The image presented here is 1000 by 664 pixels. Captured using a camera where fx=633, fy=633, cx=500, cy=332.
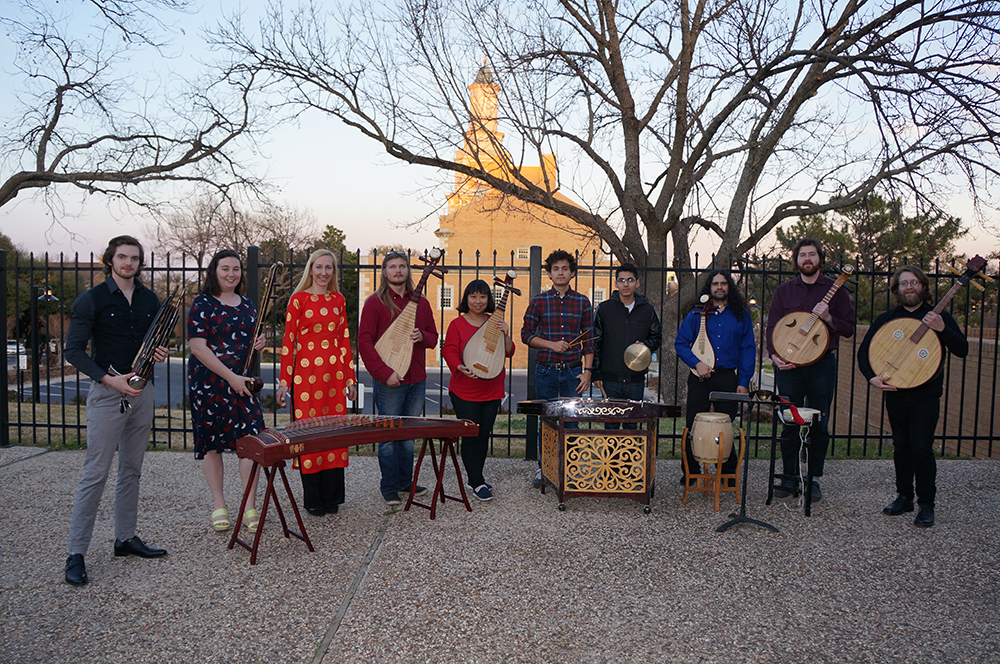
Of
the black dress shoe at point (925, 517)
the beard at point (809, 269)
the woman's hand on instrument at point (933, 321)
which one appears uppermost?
the beard at point (809, 269)

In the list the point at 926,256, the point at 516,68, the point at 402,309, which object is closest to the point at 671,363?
the point at 516,68

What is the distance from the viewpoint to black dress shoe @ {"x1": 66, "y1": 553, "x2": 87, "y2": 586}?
347cm

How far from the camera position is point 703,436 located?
187 inches

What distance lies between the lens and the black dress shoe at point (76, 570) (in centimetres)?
347

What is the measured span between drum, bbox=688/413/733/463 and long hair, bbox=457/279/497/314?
1800 millimetres

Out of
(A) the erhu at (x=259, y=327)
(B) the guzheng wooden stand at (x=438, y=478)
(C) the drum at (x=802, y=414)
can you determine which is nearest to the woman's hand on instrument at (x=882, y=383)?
(C) the drum at (x=802, y=414)

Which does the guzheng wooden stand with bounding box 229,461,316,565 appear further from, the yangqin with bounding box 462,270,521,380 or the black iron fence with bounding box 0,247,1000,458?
the yangqin with bounding box 462,270,521,380

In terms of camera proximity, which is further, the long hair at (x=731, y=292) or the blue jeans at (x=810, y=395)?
the long hair at (x=731, y=292)

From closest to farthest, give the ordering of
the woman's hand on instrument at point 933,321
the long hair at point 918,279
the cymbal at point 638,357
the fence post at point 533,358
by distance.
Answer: the woman's hand on instrument at point 933,321
the long hair at point 918,279
the cymbal at point 638,357
the fence post at point 533,358

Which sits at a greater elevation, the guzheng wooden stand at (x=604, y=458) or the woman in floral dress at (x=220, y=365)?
the woman in floral dress at (x=220, y=365)

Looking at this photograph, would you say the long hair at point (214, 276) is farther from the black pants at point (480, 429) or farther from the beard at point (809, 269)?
the beard at point (809, 269)

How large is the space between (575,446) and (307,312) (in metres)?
2.19

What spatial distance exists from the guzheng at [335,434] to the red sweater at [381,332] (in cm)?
44

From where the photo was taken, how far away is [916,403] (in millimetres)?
4691
